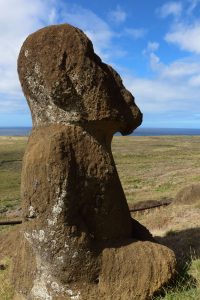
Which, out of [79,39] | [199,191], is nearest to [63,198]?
[79,39]

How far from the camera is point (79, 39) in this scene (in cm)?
687

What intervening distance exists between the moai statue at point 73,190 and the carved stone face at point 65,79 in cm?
1

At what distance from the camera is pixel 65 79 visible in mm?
6789

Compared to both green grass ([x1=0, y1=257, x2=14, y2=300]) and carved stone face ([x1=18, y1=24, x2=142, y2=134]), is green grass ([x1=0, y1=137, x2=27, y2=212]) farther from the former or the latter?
carved stone face ([x1=18, y1=24, x2=142, y2=134])

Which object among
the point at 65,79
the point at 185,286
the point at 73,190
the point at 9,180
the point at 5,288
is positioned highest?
the point at 65,79

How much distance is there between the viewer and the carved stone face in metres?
6.80

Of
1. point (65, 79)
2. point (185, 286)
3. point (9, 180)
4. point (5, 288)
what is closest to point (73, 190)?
point (65, 79)

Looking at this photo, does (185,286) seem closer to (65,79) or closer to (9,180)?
(65,79)

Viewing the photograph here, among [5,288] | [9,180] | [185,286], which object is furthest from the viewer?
[9,180]

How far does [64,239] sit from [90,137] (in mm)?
1556

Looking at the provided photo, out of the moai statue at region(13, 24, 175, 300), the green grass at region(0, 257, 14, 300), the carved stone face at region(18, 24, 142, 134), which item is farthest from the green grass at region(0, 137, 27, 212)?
the carved stone face at region(18, 24, 142, 134)

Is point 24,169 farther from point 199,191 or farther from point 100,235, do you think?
point 199,191

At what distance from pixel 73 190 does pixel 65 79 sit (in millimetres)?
1616

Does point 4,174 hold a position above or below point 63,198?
below
